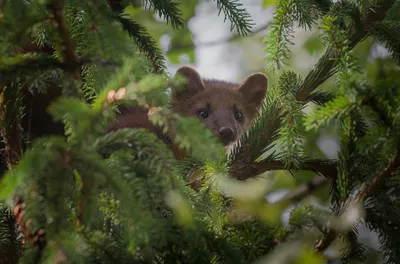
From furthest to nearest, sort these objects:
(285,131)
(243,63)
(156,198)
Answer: (243,63)
(285,131)
(156,198)

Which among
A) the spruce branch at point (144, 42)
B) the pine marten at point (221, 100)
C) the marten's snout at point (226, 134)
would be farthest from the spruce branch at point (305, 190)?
the spruce branch at point (144, 42)

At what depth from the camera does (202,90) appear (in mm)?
4609

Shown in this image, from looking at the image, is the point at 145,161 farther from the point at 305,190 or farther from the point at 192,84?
the point at 192,84

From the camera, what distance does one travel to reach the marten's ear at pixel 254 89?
4.36 meters

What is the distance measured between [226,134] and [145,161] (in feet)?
7.73

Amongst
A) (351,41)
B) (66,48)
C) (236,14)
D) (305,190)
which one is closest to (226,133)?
(305,190)

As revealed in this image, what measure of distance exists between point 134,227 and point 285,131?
84cm

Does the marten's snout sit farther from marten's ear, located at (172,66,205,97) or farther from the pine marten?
marten's ear, located at (172,66,205,97)

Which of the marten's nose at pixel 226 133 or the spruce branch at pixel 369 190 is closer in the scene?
the spruce branch at pixel 369 190

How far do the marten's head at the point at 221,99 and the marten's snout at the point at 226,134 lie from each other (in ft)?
1.08

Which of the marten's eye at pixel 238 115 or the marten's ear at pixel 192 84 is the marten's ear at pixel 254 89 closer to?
the marten's eye at pixel 238 115

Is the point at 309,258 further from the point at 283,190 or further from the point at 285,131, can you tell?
the point at 283,190

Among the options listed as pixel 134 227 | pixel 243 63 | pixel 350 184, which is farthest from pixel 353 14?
pixel 243 63

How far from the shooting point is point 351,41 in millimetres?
2305
